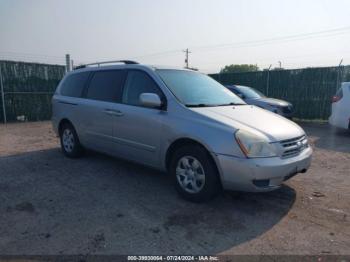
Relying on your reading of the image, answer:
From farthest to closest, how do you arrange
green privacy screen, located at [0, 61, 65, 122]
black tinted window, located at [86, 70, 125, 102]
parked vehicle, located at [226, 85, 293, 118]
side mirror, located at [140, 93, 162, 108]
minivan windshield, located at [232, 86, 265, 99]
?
green privacy screen, located at [0, 61, 65, 122]
minivan windshield, located at [232, 86, 265, 99]
parked vehicle, located at [226, 85, 293, 118]
black tinted window, located at [86, 70, 125, 102]
side mirror, located at [140, 93, 162, 108]

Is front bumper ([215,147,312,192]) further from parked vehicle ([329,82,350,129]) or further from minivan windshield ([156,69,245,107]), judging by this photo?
parked vehicle ([329,82,350,129])

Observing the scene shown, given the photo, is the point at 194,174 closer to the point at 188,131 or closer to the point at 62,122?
the point at 188,131

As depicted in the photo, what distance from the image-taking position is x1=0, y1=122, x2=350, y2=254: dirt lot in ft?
10.4

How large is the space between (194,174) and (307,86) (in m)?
10.8

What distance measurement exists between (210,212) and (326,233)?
1.29 metres

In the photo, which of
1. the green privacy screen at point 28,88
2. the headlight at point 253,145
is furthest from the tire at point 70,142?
the green privacy screen at point 28,88

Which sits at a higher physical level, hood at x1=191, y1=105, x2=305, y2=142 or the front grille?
hood at x1=191, y1=105, x2=305, y2=142

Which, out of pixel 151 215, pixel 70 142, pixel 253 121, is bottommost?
pixel 151 215

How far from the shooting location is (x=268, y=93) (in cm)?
1459

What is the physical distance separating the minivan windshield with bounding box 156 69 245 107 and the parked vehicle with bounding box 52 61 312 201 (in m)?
0.02

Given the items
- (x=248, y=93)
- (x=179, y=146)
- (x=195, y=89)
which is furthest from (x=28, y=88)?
(x=179, y=146)

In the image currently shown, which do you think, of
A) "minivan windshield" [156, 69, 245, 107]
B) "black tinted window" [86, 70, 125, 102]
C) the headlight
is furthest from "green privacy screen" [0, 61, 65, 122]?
the headlight

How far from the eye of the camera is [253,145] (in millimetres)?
3689

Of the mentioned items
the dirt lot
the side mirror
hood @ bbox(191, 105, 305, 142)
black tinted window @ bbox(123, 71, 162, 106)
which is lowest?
the dirt lot
